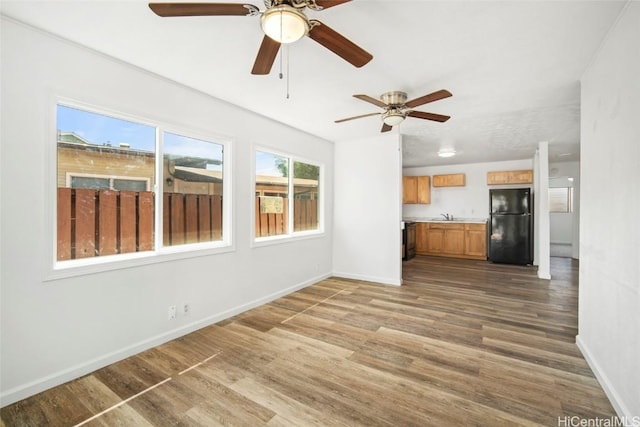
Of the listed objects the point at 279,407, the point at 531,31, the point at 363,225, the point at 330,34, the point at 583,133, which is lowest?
the point at 279,407

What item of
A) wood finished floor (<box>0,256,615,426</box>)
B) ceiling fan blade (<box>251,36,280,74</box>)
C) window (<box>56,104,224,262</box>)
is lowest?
wood finished floor (<box>0,256,615,426</box>)

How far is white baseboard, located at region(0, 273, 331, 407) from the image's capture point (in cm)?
192

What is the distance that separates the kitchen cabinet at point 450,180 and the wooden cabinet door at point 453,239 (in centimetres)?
116

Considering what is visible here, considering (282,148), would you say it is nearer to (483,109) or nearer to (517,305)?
(483,109)

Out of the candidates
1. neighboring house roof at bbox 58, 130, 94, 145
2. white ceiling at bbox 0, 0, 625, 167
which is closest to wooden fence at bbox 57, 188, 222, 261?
neighboring house roof at bbox 58, 130, 94, 145

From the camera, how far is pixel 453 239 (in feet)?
24.2

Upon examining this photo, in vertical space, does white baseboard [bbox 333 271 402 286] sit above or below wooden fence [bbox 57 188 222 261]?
below

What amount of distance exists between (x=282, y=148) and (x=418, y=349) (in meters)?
3.11

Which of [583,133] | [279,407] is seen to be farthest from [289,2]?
[583,133]

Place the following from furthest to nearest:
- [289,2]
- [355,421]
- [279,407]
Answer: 1. [279,407]
2. [355,421]
3. [289,2]

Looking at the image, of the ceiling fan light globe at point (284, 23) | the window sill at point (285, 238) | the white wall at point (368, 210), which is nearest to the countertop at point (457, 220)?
the white wall at point (368, 210)

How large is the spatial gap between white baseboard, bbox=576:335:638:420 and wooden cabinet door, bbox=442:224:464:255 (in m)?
4.91

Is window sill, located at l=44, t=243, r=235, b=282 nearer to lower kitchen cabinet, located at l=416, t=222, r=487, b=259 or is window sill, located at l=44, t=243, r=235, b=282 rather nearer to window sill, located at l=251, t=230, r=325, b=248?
window sill, located at l=251, t=230, r=325, b=248

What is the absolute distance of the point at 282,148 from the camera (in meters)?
4.21
